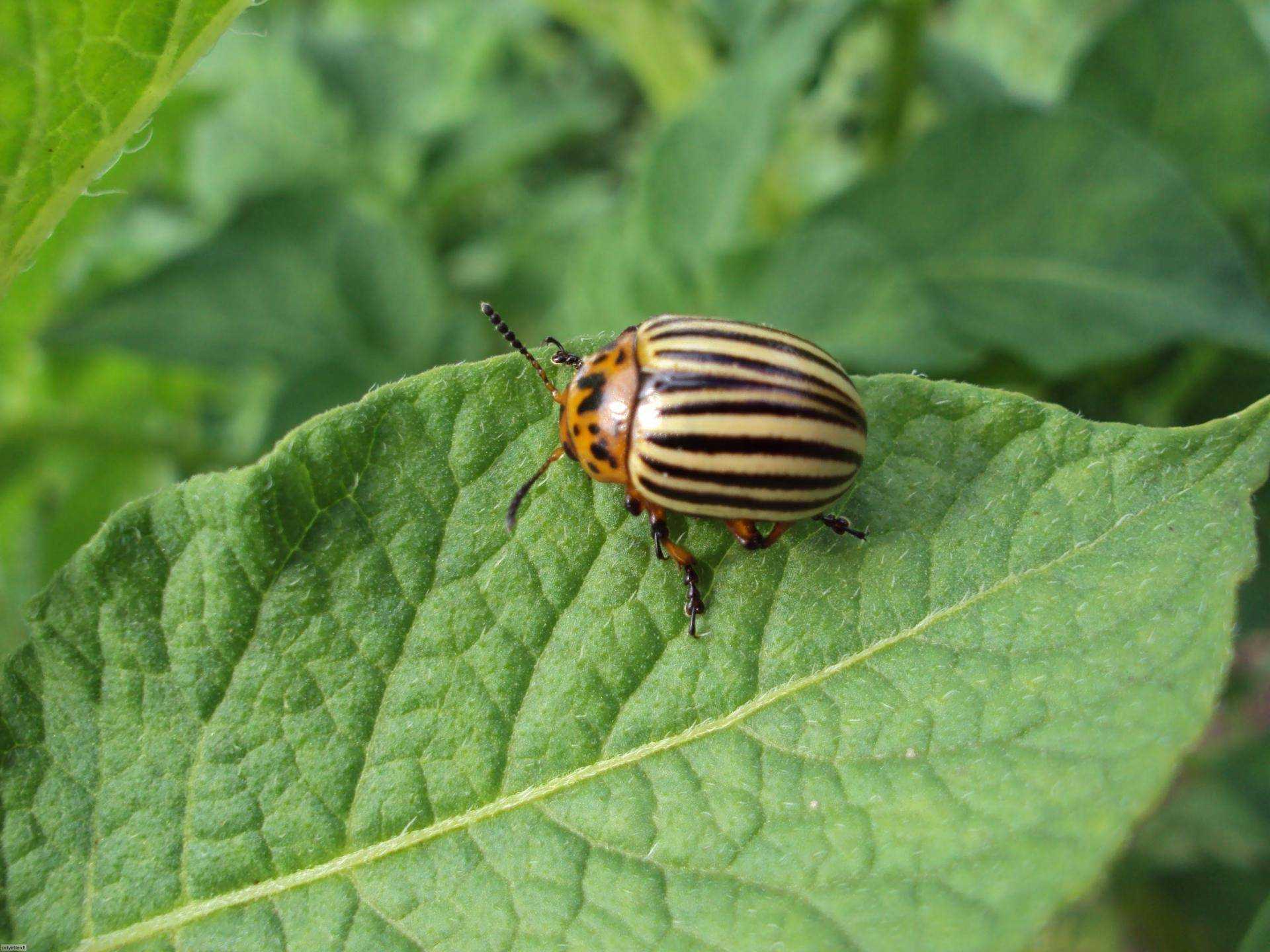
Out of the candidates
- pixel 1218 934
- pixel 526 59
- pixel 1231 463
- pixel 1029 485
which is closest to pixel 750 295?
pixel 1029 485

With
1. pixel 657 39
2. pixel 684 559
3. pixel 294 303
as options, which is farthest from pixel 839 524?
pixel 657 39

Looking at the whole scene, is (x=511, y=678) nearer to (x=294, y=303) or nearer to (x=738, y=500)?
(x=738, y=500)

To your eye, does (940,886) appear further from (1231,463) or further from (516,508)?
(516,508)

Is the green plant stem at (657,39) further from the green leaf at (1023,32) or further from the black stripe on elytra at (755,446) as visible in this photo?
the black stripe on elytra at (755,446)

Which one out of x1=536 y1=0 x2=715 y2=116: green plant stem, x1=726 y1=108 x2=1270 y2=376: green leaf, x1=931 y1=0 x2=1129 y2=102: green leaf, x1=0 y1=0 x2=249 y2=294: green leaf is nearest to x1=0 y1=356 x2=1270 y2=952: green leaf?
x1=0 y1=0 x2=249 y2=294: green leaf

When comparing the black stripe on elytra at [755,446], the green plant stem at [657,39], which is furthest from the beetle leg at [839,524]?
the green plant stem at [657,39]
